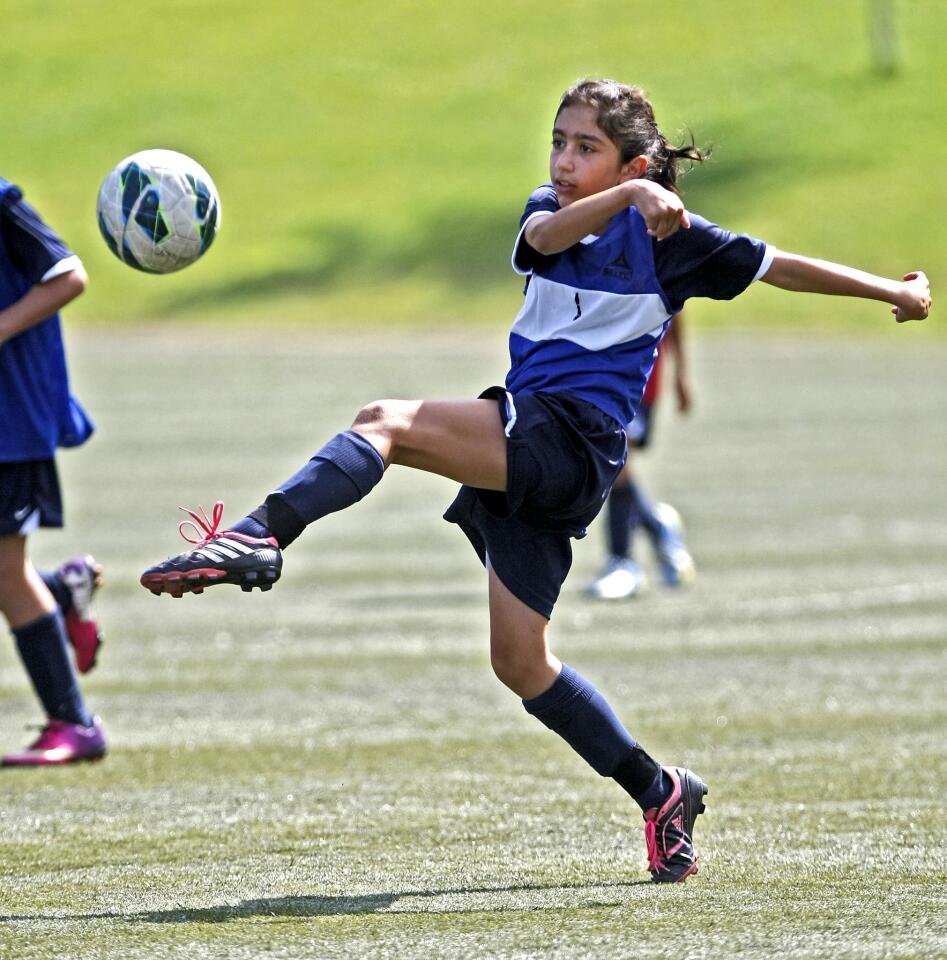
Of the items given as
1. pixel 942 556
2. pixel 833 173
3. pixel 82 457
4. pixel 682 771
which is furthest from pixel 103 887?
pixel 833 173

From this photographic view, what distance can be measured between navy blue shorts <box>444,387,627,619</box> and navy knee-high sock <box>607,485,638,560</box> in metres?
5.90

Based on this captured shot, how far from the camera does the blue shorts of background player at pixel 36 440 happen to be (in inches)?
253

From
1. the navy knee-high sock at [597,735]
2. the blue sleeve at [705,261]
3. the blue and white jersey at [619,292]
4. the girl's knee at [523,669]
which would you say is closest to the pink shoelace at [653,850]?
the navy knee-high sock at [597,735]

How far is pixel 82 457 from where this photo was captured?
18203mm

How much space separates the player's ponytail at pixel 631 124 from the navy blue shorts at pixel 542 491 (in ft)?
2.36

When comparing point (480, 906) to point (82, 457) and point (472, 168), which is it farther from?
point (472, 168)

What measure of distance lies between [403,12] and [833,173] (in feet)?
62.6

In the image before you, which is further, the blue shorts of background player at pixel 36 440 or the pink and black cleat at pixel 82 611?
the pink and black cleat at pixel 82 611

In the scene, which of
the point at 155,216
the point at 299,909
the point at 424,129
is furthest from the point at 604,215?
the point at 424,129

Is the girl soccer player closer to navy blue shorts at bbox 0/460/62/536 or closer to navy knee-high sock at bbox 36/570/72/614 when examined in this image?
navy blue shorts at bbox 0/460/62/536

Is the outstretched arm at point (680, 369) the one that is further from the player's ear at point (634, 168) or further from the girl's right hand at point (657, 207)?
the girl's right hand at point (657, 207)

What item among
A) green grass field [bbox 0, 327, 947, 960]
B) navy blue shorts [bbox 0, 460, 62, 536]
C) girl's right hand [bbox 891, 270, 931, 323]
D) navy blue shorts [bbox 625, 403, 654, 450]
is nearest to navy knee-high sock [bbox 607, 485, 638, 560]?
navy blue shorts [bbox 625, 403, 654, 450]

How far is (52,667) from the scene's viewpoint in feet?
23.0

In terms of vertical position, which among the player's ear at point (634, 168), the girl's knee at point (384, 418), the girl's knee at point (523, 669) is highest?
the player's ear at point (634, 168)
